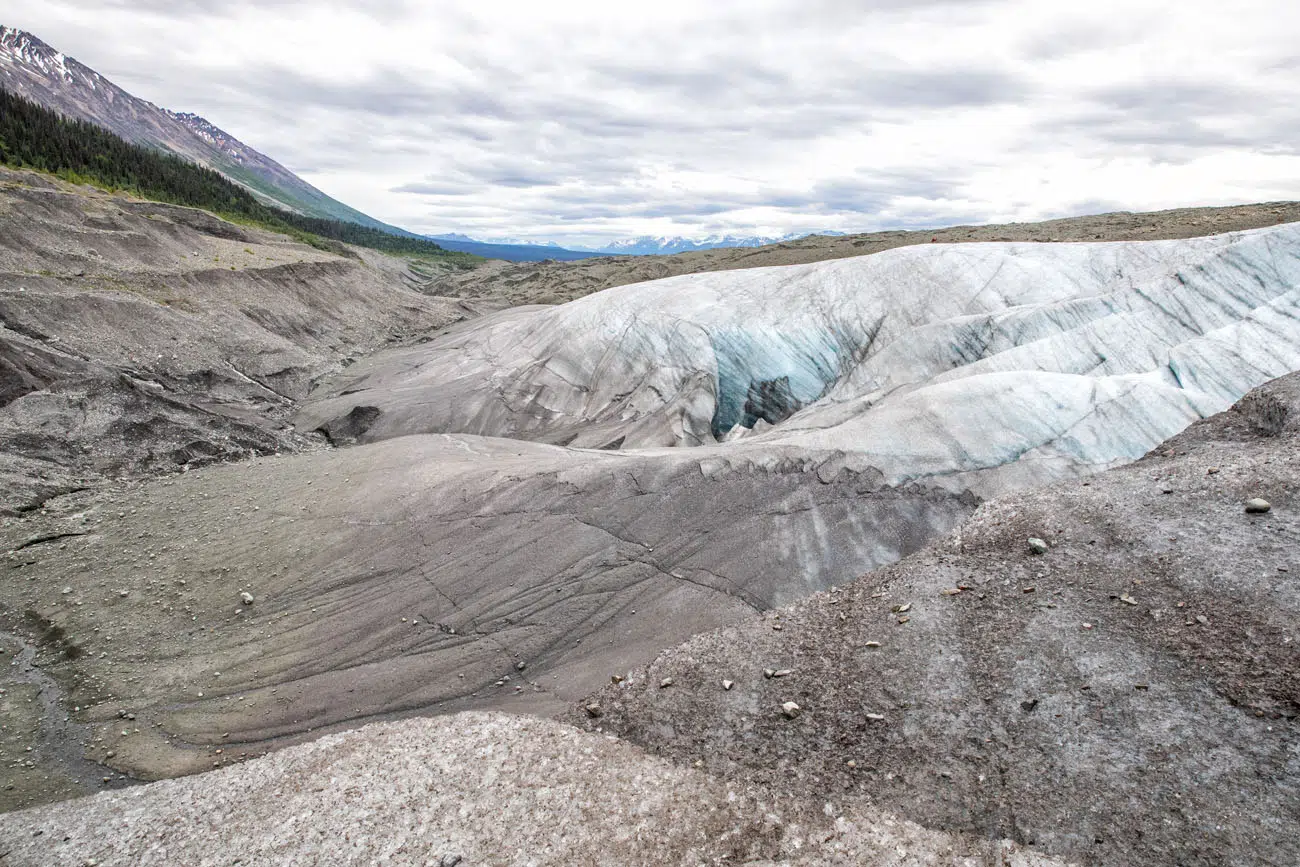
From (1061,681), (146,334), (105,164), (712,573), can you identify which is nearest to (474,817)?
(1061,681)

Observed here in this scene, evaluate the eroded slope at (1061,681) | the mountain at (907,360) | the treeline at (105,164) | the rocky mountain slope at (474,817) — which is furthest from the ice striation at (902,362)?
the treeline at (105,164)

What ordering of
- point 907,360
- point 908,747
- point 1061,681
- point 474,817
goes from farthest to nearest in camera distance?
point 907,360 → point 1061,681 → point 908,747 → point 474,817

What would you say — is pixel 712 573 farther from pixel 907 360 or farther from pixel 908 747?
pixel 907 360

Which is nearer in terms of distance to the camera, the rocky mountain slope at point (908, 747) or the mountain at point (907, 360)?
the rocky mountain slope at point (908, 747)

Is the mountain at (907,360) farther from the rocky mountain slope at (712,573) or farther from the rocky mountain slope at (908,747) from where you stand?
the rocky mountain slope at (908,747)

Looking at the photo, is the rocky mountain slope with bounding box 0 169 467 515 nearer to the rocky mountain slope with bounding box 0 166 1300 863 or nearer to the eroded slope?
the rocky mountain slope with bounding box 0 166 1300 863

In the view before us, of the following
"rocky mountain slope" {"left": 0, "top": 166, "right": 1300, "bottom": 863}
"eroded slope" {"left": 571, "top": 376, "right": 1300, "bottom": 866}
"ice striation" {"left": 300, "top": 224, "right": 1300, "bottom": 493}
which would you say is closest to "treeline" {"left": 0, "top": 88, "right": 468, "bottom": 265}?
"rocky mountain slope" {"left": 0, "top": 166, "right": 1300, "bottom": 863}

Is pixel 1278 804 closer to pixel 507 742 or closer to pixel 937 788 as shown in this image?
pixel 937 788
